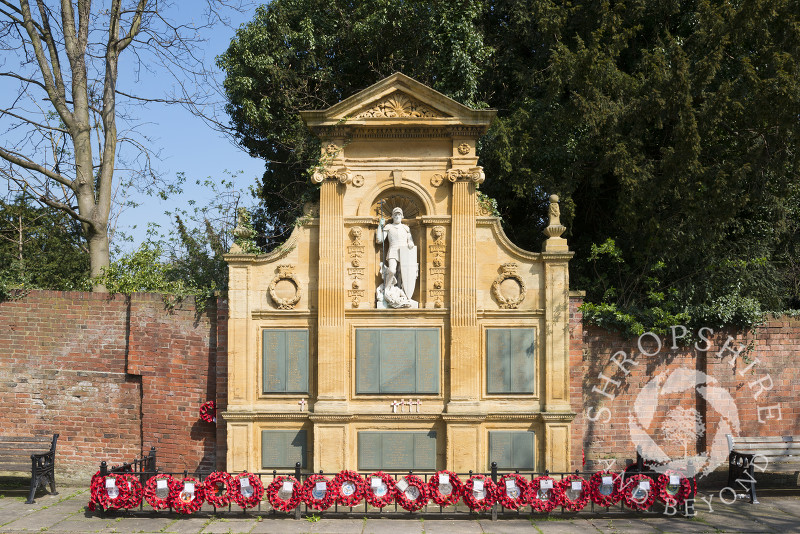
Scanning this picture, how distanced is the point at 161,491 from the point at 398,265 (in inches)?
202

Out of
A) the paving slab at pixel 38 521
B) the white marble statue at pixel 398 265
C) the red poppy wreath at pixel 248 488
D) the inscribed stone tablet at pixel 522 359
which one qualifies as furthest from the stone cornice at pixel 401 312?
the paving slab at pixel 38 521

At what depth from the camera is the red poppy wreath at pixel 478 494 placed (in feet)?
34.7

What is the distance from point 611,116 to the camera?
13062 mm

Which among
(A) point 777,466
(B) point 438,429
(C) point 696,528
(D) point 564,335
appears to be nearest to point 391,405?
(B) point 438,429

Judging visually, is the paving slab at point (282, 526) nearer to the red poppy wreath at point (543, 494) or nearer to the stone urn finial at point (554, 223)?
the red poppy wreath at point (543, 494)

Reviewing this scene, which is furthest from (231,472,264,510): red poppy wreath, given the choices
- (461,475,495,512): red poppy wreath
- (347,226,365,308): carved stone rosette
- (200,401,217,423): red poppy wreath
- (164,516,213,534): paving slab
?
(347,226,365,308): carved stone rosette

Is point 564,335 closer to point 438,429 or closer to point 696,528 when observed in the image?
point 438,429

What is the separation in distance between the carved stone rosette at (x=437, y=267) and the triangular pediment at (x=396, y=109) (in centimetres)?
190

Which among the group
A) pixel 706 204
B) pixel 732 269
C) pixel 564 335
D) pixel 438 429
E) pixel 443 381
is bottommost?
pixel 438 429

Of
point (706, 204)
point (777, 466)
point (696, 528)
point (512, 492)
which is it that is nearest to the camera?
point (696, 528)

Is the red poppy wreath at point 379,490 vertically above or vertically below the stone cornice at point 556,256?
below

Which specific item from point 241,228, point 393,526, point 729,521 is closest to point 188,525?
point 393,526

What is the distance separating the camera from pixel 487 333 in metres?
12.2

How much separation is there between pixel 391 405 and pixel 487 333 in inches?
80.0
